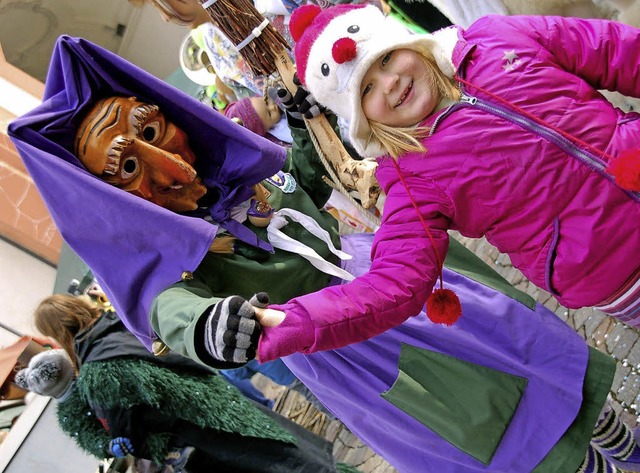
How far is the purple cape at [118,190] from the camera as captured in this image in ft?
4.28

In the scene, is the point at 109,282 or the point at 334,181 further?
the point at 334,181

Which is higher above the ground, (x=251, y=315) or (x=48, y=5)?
(x=251, y=315)

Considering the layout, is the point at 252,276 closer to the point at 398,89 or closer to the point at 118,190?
the point at 118,190

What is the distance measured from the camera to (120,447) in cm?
211

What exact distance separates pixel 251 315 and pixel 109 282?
0.51 metres

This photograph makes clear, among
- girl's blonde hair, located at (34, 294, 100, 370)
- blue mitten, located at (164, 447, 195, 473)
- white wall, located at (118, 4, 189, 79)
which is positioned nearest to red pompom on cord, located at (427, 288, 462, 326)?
blue mitten, located at (164, 447, 195, 473)

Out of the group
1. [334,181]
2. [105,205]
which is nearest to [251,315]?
[105,205]

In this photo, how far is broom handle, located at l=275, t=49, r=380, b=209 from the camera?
1.51 meters

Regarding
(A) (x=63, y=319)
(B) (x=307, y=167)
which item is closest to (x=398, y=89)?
(B) (x=307, y=167)

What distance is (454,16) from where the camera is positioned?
2006mm

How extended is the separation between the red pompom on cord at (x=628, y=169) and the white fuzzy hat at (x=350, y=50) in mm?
380

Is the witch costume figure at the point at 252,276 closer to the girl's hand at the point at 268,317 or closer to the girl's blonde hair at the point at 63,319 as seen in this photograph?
the girl's hand at the point at 268,317

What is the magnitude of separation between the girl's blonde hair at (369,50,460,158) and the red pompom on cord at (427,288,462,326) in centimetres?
33

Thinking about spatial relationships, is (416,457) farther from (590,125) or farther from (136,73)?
(136,73)
